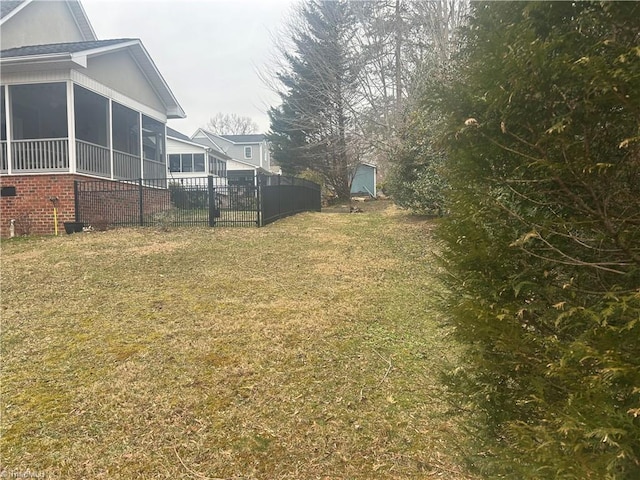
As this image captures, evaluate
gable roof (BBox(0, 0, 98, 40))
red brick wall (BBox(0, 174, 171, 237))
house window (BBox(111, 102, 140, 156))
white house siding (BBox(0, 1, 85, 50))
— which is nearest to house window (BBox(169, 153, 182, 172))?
gable roof (BBox(0, 0, 98, 40))

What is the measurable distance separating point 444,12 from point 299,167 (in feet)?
46.0

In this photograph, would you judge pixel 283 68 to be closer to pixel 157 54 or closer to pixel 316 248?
pixel 157 54

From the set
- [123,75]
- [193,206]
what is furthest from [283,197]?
[123,75]

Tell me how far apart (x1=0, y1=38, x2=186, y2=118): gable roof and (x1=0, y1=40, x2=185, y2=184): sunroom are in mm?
23

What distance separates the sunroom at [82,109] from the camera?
11.2 metres

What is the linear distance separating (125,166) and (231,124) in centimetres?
4531

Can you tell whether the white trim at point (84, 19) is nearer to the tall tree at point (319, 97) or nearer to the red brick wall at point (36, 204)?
the tall tree at point (319, 97)

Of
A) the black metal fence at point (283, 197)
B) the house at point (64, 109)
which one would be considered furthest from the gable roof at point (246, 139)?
the black metal fence at point (283, 197)

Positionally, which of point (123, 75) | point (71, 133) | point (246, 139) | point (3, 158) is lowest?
point (3, 158)

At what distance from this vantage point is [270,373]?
11.6 feet

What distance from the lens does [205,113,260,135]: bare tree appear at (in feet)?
187

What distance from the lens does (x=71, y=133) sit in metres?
11.2

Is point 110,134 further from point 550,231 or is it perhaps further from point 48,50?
point 550,231

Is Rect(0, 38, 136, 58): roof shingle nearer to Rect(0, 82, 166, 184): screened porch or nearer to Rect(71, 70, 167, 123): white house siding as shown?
Rect(71, 70, 167, 123): white house siding
